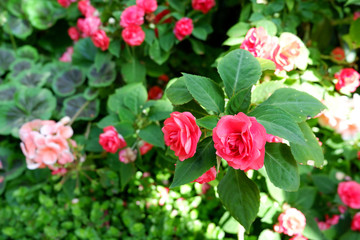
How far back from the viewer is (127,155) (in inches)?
47.4

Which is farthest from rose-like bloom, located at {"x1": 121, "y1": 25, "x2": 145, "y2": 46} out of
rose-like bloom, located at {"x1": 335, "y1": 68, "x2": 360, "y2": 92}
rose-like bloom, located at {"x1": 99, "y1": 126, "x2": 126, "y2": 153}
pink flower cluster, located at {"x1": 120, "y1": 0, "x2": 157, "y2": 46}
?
rose-like bloom, located at {"x1": 335, "y1": 68, "x2": 360, "y2": 92}

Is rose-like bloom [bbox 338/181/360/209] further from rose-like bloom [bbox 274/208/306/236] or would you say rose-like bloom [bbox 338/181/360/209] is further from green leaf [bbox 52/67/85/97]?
green leaf [bbox 52/67/85/97]

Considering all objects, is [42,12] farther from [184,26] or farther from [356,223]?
[356,223]

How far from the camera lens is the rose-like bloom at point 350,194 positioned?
1.25m

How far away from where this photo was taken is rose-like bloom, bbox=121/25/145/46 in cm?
132

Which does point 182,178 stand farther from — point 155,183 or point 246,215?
point 155,183

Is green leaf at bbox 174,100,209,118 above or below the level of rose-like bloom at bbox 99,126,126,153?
above

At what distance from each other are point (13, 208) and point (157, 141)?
864 mm

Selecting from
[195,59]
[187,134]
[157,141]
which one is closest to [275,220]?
[157,141]

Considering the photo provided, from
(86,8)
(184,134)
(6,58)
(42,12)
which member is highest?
(184,134)

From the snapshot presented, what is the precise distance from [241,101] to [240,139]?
0.45 ft

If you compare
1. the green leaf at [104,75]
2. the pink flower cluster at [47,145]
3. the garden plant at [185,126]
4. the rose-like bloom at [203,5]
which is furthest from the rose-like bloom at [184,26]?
the pink flower cluster at [47,145]

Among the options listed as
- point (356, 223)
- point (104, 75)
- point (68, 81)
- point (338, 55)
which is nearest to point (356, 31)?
point (338, 55)

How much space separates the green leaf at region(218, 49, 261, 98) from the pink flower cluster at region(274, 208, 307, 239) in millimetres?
515
